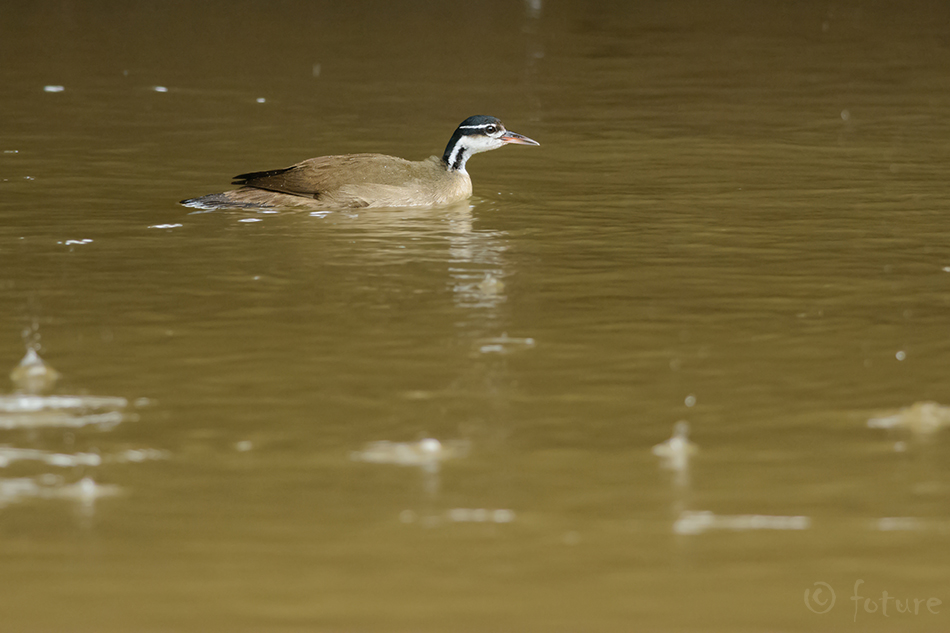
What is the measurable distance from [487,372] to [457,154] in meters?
4.83

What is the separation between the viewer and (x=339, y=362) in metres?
6.94

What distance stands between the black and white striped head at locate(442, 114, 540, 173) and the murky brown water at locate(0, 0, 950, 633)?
41 centimetres

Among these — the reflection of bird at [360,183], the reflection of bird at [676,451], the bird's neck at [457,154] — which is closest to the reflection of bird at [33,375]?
the reflection of bird at [676,451]

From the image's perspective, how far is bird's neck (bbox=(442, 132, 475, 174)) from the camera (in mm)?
11375

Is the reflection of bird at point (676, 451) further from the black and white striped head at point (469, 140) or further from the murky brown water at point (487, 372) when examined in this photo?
the black and white striped head at point (469, 140)

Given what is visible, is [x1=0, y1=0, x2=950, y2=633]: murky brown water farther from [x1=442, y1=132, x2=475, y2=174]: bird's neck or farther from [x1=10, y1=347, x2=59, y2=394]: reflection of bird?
[x1=442, y1=132, x2=475, y2=174]: bird's neck

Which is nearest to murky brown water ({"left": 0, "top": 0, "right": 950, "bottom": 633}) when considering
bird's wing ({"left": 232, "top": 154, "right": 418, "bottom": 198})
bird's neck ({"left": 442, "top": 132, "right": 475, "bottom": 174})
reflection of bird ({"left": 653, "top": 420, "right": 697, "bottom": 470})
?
reflection of bird ({"left": 653, "top": 420, "right": 697, "bottom": 470})

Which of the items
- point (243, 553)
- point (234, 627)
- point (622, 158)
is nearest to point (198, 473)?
point (243, 553)

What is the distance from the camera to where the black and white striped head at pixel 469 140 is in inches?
448

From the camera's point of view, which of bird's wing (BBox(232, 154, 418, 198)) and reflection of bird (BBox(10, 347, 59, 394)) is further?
bird's wing (BBox(232, 154, 418, 198))

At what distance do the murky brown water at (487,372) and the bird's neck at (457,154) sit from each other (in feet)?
1.24

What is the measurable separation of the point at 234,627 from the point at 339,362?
2724 mm

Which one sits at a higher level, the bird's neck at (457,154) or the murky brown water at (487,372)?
the bird's neck at (457,154)

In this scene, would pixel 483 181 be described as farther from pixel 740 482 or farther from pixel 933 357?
pixel 740 482
